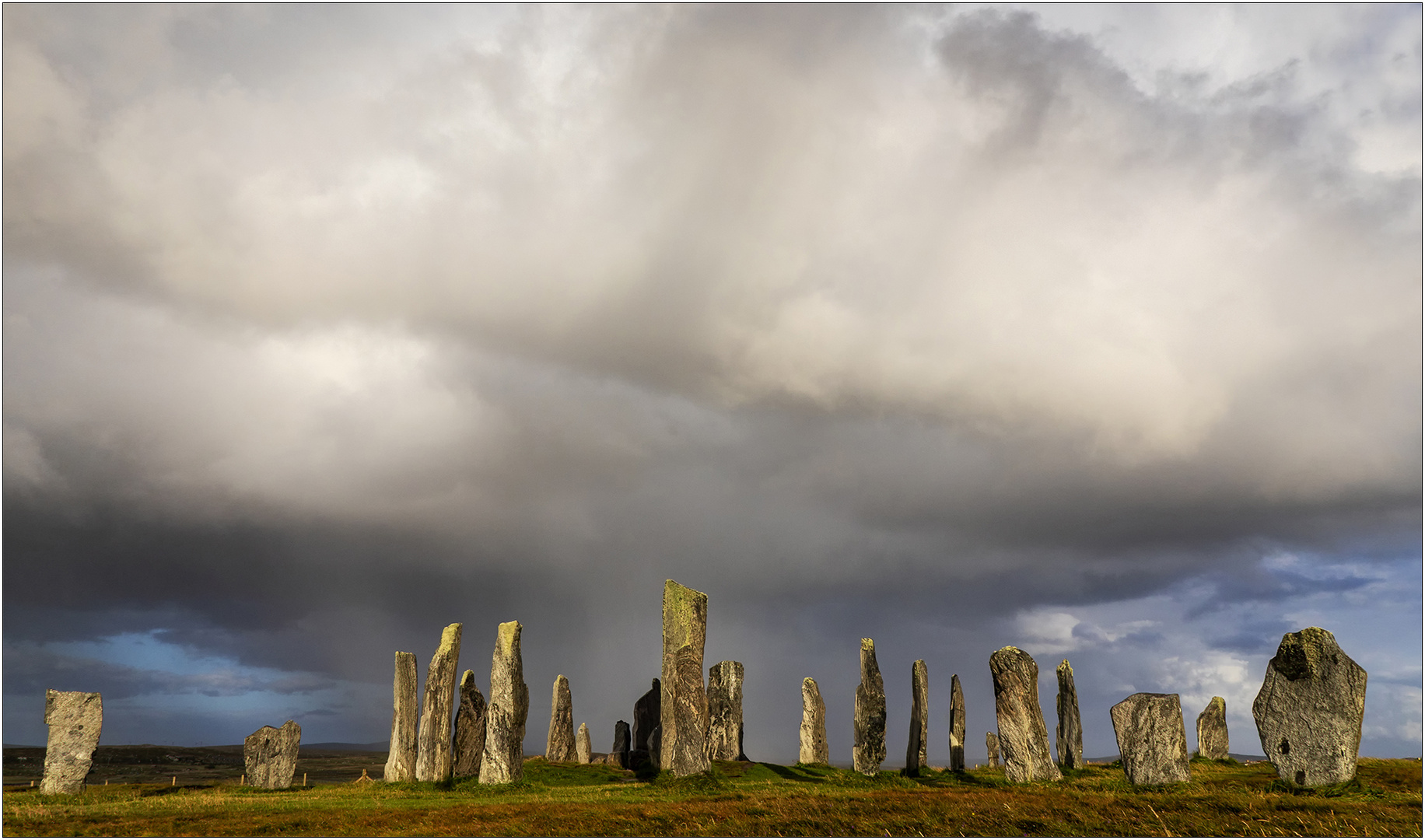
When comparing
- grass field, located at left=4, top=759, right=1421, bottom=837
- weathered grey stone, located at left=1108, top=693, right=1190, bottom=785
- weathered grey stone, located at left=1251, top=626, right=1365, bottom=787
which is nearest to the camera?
grass field, located at left=4, top=759, right=1421, bottom=837

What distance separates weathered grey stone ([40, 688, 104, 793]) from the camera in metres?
27.3

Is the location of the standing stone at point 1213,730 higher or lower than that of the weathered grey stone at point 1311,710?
lower

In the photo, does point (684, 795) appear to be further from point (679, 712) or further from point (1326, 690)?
point (1326, 690)

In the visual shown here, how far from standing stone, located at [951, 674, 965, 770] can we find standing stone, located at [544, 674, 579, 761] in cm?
2005

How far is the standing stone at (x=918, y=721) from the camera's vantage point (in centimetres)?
3416

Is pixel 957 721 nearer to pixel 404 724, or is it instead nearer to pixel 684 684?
pixel 684 684

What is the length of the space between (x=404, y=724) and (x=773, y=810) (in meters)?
20.2

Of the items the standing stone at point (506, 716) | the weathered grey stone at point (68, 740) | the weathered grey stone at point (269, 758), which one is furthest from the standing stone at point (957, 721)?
the weathered grey stone at point (68, 740)

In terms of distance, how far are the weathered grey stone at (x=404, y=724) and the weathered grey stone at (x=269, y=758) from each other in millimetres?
3577

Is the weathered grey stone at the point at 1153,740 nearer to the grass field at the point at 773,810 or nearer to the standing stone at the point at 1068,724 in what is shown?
the grass field at the point at 773,810

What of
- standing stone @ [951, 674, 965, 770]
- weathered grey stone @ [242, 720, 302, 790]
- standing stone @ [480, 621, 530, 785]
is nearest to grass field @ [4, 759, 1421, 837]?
standing stone @ [480, 621, 530, 785]

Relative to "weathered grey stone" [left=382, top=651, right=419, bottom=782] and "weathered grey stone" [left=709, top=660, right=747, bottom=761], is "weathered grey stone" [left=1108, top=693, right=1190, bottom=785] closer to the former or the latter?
"weathered grey stone" [left=709, top=660, right=747, bottom=761]

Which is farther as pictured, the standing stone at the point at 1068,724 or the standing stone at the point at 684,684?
the standing stone at the point at 1068,724

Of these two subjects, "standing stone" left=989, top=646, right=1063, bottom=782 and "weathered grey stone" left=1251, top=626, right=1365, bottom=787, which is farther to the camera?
"standing stone" left=989, top=646, right=1063, bottom=782
